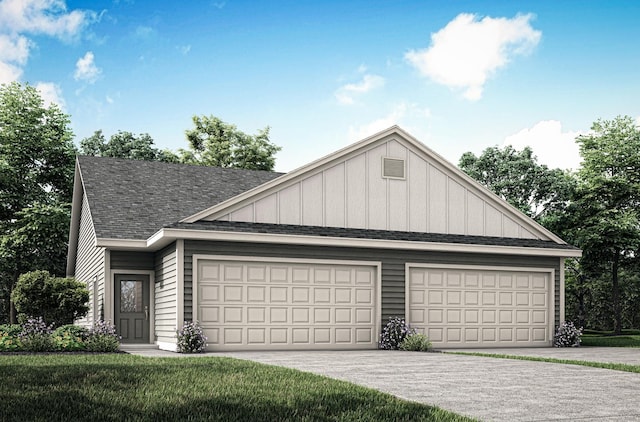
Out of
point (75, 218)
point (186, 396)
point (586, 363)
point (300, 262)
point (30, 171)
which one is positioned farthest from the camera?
point (30, 171)

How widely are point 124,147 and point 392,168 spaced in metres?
24.9

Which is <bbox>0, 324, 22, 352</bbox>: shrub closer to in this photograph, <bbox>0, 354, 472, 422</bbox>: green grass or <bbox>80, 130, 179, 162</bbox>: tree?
<bbox>0, 354, 472, 422</bbox>: green grass

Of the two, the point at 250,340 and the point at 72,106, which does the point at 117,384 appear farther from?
the point at 72,106

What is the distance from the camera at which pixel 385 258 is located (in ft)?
67.1

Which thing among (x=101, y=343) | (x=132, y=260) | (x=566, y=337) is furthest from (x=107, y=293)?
(x=566, y=337)

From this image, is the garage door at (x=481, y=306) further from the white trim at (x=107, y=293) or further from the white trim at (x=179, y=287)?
the white trim at (x=107, y=293)

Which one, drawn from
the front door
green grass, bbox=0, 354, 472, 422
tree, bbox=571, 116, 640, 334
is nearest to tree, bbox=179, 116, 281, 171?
tree, bbox=571, 116, 640, 334

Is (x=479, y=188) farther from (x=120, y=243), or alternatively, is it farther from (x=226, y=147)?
(x=226, y=147)

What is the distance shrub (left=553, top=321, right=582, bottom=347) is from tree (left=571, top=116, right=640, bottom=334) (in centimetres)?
1086

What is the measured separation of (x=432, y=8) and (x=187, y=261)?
1091 cm

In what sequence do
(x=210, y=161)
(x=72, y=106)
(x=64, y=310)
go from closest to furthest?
(x=64, y=310), (x=72, y=106), (x=210, y=161)

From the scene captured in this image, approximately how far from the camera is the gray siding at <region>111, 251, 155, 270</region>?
21281 millimetres

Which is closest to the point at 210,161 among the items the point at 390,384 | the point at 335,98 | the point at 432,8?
the point at 335,98

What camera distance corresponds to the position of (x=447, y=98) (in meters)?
30.5
